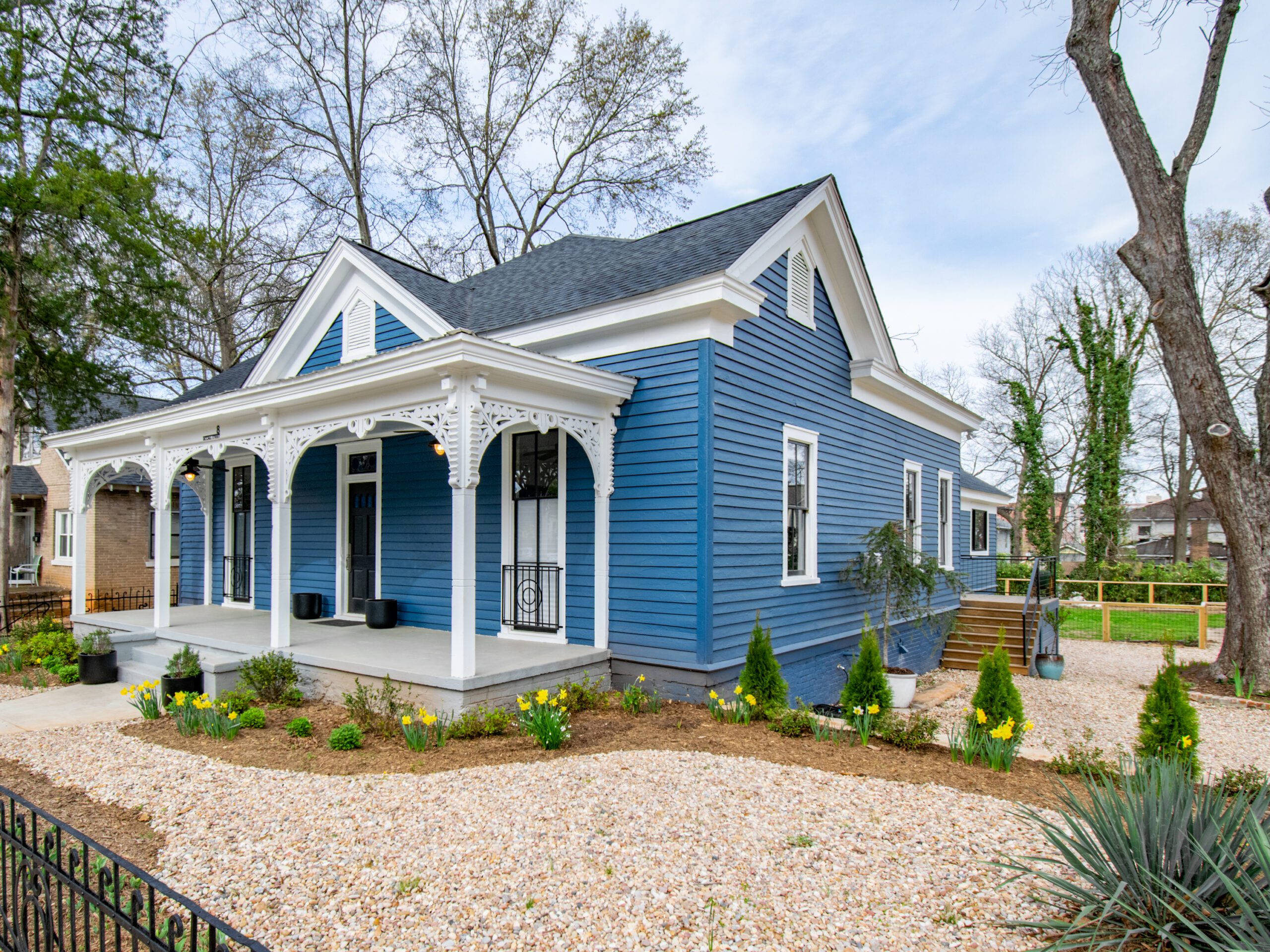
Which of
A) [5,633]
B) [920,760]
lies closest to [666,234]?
[920,760]

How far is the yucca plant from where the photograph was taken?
2.54 metres

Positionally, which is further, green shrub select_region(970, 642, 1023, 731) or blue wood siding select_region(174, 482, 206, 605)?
blue wood siding select_region(174, 482, 206, 605)

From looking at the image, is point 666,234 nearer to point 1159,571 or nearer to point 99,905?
point 99,905

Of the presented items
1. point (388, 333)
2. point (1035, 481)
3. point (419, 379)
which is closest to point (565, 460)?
point (419, 379)

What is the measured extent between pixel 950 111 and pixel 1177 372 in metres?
6.98

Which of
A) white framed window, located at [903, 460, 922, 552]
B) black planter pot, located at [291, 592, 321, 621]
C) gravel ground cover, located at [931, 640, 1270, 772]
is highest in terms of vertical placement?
white framed window, located at [903, 460, 922, 552]

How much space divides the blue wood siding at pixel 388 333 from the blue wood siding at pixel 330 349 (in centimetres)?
77

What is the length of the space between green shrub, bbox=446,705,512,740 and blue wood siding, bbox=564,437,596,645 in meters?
1.91

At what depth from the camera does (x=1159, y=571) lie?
2227cm

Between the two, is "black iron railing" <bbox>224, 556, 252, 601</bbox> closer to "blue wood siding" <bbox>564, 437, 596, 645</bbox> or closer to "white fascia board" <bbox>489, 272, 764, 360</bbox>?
"blue wood siding" <bbox>564, 437, 596, 645</bbox>

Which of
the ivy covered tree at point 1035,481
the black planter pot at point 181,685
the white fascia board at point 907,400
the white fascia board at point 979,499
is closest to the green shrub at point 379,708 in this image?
the black planter pot at point 181,685

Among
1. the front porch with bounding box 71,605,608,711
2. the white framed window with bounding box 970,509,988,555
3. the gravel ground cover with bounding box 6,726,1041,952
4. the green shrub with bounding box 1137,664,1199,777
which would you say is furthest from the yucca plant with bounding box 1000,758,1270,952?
the white framed window with bounding box 970,509,988,555

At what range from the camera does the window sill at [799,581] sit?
340 inches

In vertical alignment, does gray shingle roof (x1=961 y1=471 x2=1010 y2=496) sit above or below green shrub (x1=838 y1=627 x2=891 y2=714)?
above
